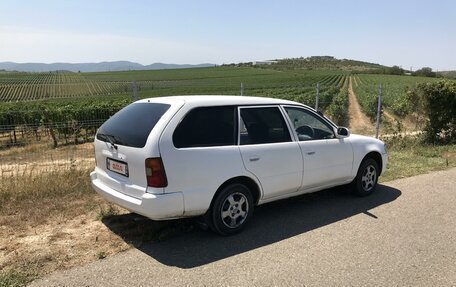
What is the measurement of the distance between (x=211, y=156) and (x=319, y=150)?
1832 millimetres

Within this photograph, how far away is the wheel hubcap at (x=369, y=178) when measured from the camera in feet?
21.7

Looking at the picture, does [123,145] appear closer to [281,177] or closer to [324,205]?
[281,177]

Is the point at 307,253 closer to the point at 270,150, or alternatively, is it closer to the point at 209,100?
the point at 270,150

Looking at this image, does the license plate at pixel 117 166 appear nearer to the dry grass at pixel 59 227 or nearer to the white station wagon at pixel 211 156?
the white station wagon at pixel 211 156

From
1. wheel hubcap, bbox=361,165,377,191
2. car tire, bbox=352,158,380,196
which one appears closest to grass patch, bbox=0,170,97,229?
car tire, bbox=352,158,380,196

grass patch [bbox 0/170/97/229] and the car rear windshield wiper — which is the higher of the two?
the car rear windshield wiper

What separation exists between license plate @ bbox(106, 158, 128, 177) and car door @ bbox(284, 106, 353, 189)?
2.25 metres

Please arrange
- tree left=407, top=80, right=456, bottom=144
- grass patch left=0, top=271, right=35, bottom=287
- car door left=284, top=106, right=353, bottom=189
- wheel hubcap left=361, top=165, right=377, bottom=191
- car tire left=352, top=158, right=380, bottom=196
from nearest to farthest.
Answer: grass patch left=0, top=271, right=35, bottom=287 → car door left=284, top=106, right=353, bottom=189 → car tire left=352, top=158, right=380, bottom=196 → wheel hubcap left=361, top=165, right=377, bottom=191 → tree left=407, top=80, right=456, bottom=144

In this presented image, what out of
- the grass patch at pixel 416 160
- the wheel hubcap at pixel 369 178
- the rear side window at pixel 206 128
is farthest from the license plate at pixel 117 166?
the grass patch at pixel 416 160

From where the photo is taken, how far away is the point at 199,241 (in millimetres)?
4719

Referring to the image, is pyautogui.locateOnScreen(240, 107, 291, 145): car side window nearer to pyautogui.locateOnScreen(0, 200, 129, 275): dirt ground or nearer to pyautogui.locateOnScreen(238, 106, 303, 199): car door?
pyautogui.locateOnScreen(238, 106, 303, 199): car door

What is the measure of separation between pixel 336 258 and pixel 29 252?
311cm

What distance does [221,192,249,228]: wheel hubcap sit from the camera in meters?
4.84

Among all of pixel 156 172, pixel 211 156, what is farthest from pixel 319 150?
pixel 156 172
